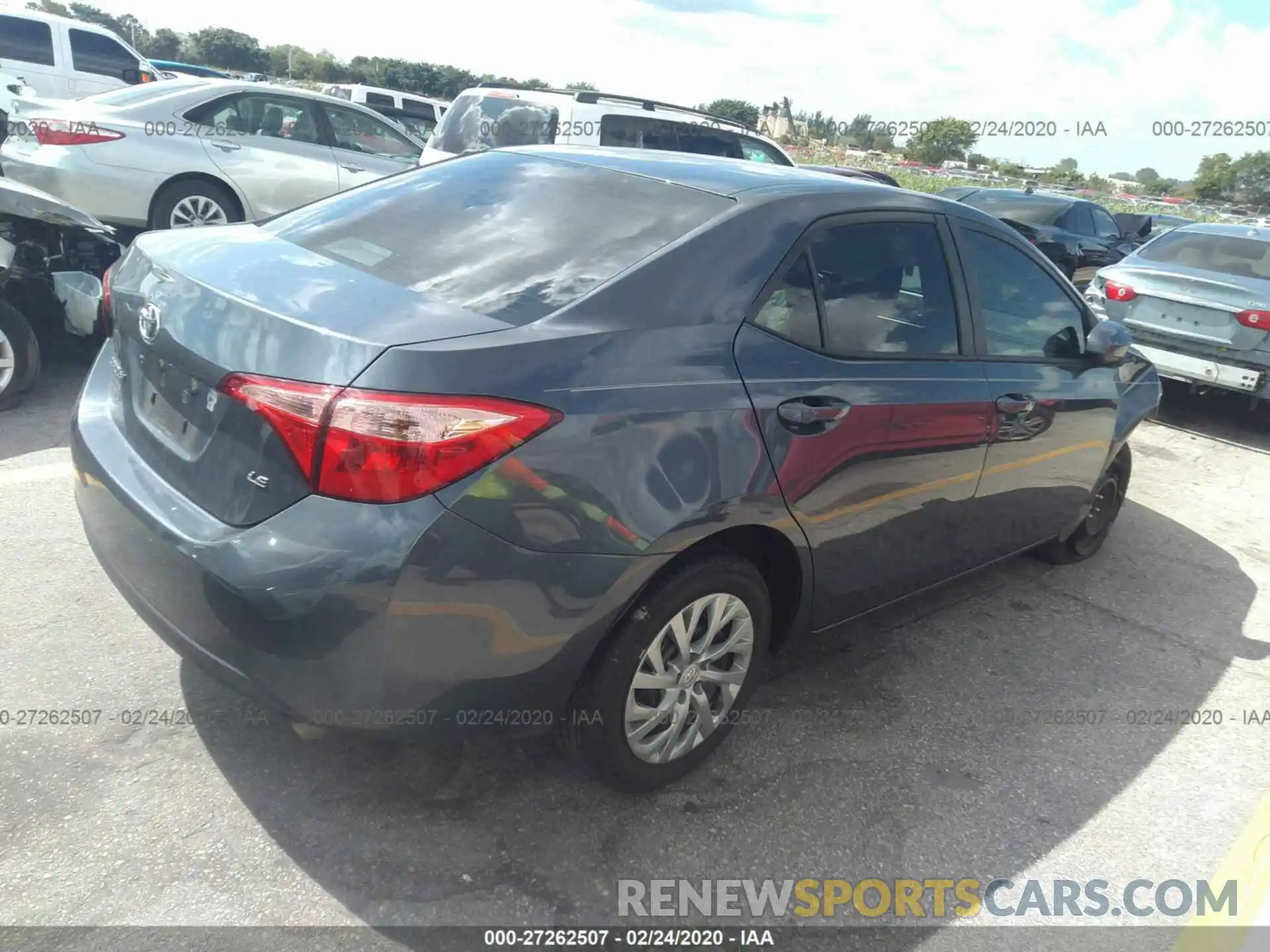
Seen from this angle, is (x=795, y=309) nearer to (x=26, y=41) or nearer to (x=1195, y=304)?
(x=1195, y=304)

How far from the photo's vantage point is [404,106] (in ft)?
60.3

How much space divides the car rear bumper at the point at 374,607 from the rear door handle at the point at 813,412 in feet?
2.00

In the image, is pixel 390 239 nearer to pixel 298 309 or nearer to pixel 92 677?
pixel 298 309

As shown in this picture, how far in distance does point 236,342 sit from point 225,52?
73.2m

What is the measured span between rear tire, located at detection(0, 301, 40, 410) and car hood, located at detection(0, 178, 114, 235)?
1.79 feet

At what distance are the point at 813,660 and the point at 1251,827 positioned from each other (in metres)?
1.60

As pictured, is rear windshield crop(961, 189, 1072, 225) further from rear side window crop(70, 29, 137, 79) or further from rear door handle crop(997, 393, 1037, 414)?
rear side window crop(70, 29, 137, 79)

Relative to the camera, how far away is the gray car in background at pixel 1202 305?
730 centimetres

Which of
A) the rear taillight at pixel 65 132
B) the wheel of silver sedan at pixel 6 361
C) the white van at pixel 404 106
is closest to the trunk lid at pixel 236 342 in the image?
the wheel of silver sedan at pixel 6 361

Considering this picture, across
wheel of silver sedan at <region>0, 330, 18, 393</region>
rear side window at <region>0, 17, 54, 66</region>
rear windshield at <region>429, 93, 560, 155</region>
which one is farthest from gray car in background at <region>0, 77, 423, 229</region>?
rear side window at <region>0, 17, 54, 66</region>

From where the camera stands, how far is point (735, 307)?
2.55 meters

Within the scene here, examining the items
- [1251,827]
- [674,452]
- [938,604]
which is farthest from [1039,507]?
[674,452]

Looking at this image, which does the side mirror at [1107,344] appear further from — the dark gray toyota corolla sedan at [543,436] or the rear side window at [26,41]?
the rear side window at [26,41]

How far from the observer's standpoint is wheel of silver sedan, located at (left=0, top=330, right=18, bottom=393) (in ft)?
15.9
